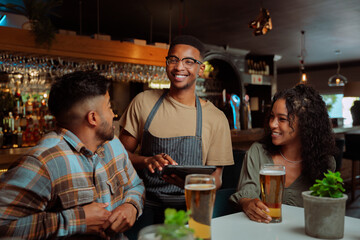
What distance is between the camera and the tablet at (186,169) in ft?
4.54

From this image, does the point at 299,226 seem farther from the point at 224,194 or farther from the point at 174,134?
the point at 174,134

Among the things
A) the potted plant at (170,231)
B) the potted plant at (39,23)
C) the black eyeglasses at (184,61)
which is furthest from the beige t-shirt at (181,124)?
the potted plant at (39,23)

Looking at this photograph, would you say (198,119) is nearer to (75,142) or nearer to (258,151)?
(258,151)

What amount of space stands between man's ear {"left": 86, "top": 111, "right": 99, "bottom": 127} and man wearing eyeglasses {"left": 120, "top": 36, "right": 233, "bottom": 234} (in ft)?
1.49

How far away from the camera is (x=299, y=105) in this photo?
173 cm

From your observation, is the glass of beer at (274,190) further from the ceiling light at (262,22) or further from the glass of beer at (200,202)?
the ceiling light at (262,22)

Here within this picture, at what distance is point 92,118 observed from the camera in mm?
1435

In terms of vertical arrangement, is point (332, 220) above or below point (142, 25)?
below

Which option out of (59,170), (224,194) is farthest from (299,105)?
(59,170)

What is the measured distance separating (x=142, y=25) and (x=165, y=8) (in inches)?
41.5

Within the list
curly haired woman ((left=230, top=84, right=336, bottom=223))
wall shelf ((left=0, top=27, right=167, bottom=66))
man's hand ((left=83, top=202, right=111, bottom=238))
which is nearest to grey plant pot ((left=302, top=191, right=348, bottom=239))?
curly haired woman ((left=230, top=84, right=336, bottom=223))

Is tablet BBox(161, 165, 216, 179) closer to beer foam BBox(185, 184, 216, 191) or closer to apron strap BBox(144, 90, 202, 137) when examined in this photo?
beer foam BBox(185, 184, 216, 191)

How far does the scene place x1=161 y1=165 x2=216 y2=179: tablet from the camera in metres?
1.38

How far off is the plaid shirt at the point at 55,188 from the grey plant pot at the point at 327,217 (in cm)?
76
